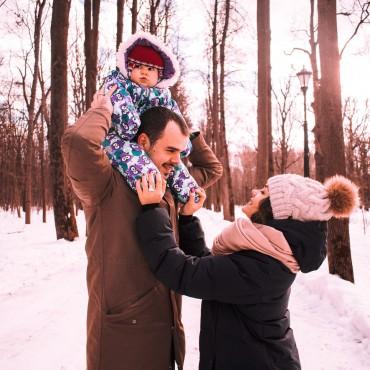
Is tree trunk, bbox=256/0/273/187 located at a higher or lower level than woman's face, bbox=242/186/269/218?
higher

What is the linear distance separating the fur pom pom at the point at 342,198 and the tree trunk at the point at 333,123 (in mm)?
4762

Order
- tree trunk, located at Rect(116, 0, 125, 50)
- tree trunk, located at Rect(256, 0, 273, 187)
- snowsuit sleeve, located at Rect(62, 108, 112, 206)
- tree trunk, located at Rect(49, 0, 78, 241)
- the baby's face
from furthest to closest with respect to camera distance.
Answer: tree trunk, located at Rect(116, 0, 125, 50), tree trunk, located at Rect(256, 0, 273, 187), tree trunk, located at Rect(49, 0, 78, 241), the baby's face, snowsuit sleeve, located at Rect(62, 108, 112, 206)

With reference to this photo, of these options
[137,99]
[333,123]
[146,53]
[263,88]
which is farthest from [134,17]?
[137,99]

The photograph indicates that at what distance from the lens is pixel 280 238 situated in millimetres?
1503

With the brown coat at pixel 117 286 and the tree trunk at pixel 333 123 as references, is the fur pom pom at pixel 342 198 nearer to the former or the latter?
the brown coat at pixel 117 286

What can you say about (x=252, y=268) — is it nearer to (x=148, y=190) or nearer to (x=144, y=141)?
(x=148, y=190)

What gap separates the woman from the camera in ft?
4.79

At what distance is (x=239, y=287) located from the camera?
146 cm

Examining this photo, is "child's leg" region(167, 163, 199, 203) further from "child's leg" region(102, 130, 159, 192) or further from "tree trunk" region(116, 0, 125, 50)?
"tree trunk" region(116, 0, 125, 50)

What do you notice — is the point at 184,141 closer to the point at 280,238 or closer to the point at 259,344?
the point at 280,238

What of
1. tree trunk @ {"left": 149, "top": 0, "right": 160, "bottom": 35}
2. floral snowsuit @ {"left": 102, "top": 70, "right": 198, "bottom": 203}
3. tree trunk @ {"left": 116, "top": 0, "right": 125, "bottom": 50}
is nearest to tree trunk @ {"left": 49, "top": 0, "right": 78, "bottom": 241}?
tree trunk @ {"left": 116, "top": 0, "right": 125, "bottom": 50}

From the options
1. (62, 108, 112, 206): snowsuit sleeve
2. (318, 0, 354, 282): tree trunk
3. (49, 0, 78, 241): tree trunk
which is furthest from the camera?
(49, 0, 78, 241): tree trunk

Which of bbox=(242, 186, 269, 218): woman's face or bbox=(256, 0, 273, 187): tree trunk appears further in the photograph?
bbox=(256, 0, 273, 187): tree trunk

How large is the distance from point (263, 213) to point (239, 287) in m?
0.41
